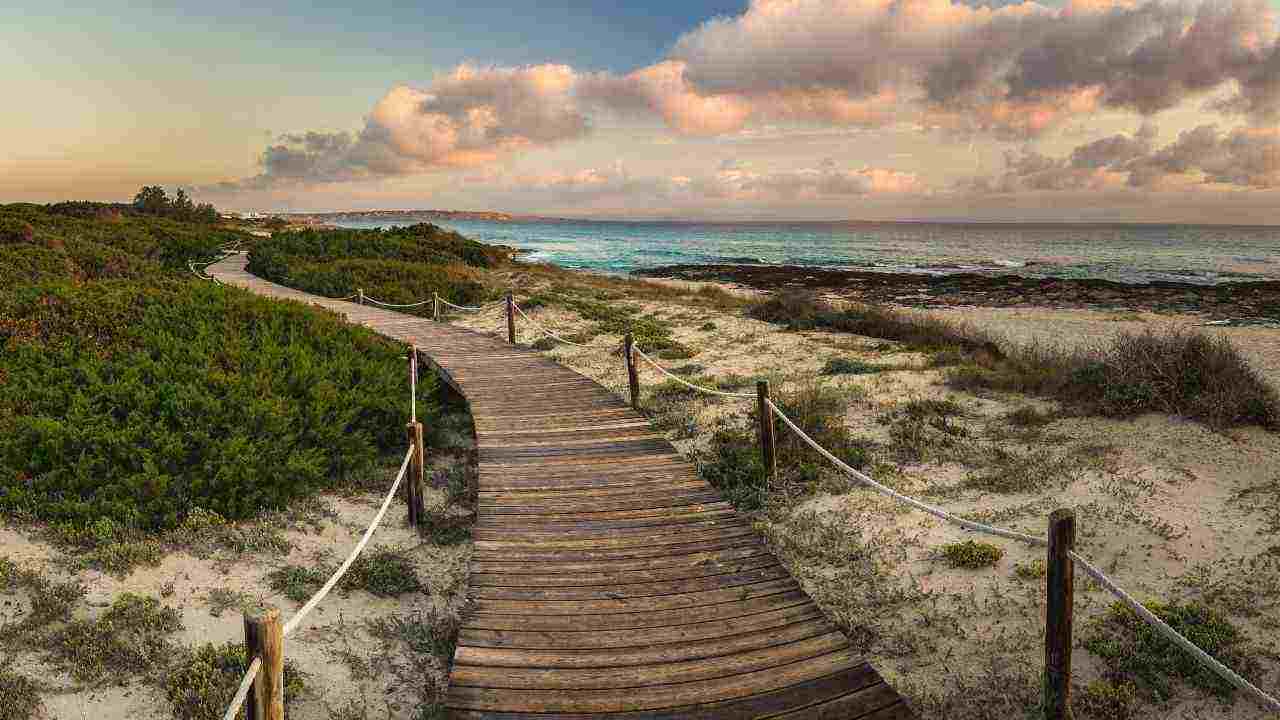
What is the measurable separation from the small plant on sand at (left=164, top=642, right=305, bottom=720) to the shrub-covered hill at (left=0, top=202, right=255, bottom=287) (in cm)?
1274

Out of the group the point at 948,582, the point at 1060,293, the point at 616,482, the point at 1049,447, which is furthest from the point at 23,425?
the point at 1060,293

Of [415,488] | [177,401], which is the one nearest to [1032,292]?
[415,488]

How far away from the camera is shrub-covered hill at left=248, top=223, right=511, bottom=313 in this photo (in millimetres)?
24875

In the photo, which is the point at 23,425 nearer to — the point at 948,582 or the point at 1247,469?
the point at 948,582

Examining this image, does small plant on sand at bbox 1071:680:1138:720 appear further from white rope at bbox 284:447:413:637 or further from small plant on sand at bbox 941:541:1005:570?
white rope at bbox 284:447:413:637

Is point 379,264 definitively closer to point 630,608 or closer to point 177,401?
point 177,401

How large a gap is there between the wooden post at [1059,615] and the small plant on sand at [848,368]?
32.3ft

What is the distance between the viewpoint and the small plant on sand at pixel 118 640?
497 cm

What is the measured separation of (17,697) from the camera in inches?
180

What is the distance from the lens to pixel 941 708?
4.71 m

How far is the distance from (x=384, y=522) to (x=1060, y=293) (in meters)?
37.5

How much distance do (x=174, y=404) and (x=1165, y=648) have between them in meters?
10.3

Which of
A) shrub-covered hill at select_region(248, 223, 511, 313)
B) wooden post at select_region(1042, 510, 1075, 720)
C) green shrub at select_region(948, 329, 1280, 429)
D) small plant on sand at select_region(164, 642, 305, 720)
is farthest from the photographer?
shrub-covered hill at select_region(248, 223, 511, 313)

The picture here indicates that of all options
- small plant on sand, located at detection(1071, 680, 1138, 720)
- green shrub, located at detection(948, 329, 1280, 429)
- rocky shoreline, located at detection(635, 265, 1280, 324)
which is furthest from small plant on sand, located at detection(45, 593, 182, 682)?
rocky shoreline, located at detection(635, 265, 1280, 324)
